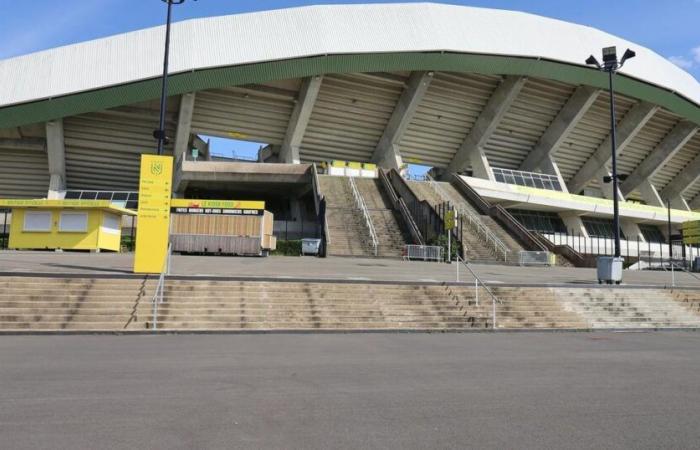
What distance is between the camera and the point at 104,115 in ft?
135

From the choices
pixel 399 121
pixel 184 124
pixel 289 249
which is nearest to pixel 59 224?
pixel 289 249

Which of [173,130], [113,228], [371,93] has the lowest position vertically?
[113,228]

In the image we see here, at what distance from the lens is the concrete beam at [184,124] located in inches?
1571

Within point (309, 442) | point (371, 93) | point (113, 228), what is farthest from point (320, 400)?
point (371, 93)

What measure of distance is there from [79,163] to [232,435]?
46331mm

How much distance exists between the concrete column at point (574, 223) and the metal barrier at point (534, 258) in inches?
886

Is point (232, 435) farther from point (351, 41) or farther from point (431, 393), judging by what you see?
point (351, 41)

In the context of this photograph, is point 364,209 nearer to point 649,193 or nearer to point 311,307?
point 311,307

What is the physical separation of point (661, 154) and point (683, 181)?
872 cm

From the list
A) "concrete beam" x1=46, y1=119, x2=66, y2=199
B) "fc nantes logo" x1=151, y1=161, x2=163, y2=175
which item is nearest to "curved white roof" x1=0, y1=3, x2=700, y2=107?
"concrete beam" x1=46, y1=119, x2=66, y2=199

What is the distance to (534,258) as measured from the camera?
2677 cm

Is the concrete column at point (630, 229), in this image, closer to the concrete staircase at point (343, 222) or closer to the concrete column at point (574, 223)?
the concrete column at point (574, 223)

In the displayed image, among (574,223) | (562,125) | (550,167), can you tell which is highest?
(562,125)

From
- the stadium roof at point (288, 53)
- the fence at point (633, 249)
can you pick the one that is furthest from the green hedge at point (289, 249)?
the fence at point (633, 249)
